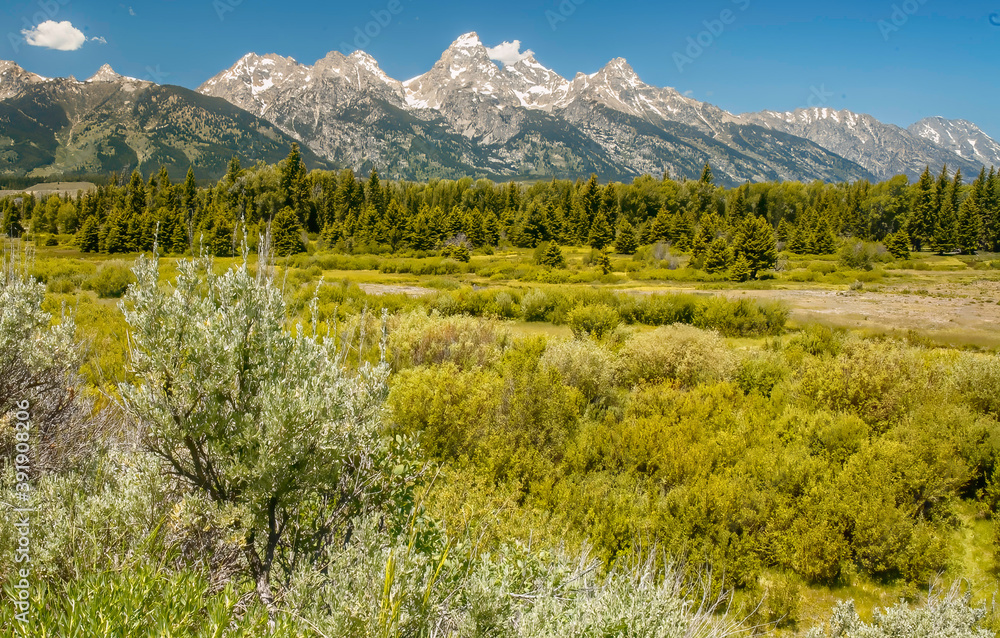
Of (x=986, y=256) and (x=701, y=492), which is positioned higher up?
(x=986, y=256)

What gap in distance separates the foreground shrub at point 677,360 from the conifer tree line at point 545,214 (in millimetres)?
38967

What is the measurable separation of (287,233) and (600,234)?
38876mm

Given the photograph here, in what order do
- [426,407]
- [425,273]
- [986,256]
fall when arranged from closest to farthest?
[426,407] < [425,273] < [986,256]

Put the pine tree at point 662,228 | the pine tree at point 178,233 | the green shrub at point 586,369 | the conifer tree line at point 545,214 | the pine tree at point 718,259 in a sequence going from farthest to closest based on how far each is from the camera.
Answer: the pine tree at point 662,228 → the conifer tree line at point 545,214 → the pine tree at point 178,233 → the pine tree at point 718,259 → the green shrub at point 586,369

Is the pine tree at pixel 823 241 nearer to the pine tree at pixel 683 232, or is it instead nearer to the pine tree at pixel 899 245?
the pine tree at pixel 899 245

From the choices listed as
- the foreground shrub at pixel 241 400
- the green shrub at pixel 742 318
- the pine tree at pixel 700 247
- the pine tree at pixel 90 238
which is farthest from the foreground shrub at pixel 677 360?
the pine tree at pixel 90 238

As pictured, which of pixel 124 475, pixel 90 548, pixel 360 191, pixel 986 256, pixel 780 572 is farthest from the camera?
pixel 360 191

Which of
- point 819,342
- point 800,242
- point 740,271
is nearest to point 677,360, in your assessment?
point 819,342

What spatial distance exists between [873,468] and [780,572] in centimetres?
317

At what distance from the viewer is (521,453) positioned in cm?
1078

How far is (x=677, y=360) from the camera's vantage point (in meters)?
16.7

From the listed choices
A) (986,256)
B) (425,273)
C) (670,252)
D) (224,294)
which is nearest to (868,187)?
(986,256)

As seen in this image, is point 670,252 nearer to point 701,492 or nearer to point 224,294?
point 701,492

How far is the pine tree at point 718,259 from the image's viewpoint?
52.2m
